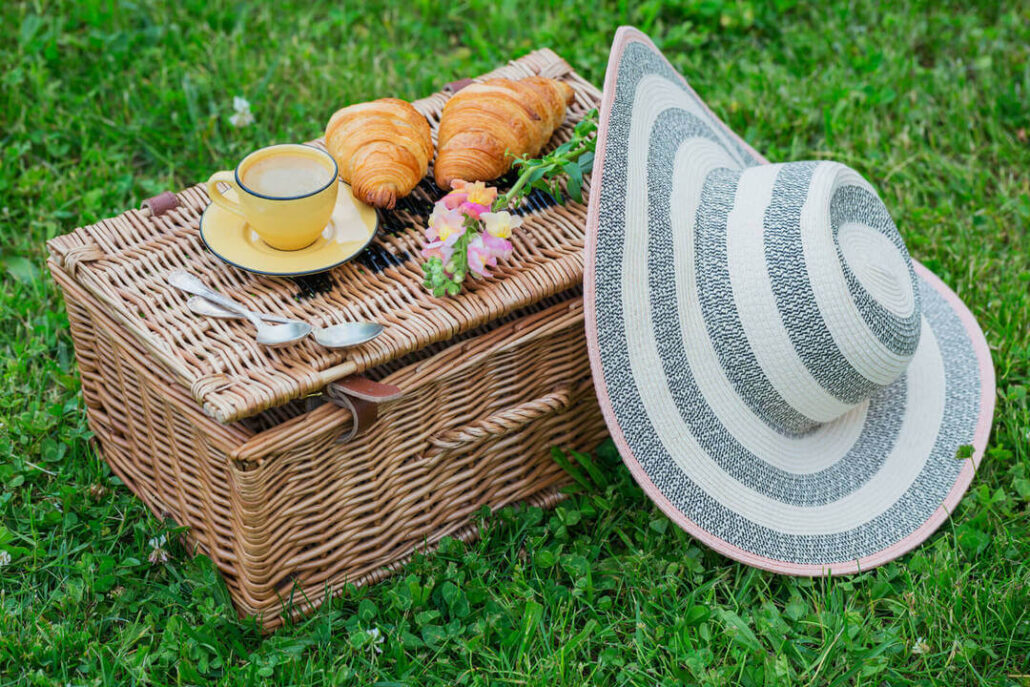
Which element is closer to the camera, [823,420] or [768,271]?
[768,271]

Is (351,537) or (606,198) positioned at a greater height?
(606,198)

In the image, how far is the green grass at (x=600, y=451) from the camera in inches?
65.6

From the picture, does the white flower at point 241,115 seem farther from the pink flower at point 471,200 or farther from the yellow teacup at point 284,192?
the pink flower at point 471,200

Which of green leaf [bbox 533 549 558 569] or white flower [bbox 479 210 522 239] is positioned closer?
white flower [bbox 479 210 522 239]

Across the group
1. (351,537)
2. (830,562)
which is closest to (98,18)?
(351,537)

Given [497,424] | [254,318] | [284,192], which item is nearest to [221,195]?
[284,192]

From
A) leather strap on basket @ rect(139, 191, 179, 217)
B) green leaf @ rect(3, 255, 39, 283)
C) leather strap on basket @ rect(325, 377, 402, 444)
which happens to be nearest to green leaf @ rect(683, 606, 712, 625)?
leather strap on basket @ rect(325, 377, 402, 444)

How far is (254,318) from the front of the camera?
155 cm

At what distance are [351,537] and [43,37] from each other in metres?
1.86

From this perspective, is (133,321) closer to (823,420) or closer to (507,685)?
(507,685)

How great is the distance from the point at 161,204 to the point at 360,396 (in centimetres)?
54

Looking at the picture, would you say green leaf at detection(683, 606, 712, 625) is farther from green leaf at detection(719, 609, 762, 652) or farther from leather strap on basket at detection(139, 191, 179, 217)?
leather strap on basket at detection(139, 191, 179, 217)

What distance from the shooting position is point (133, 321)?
157 cm

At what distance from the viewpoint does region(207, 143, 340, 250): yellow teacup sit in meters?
1.56
